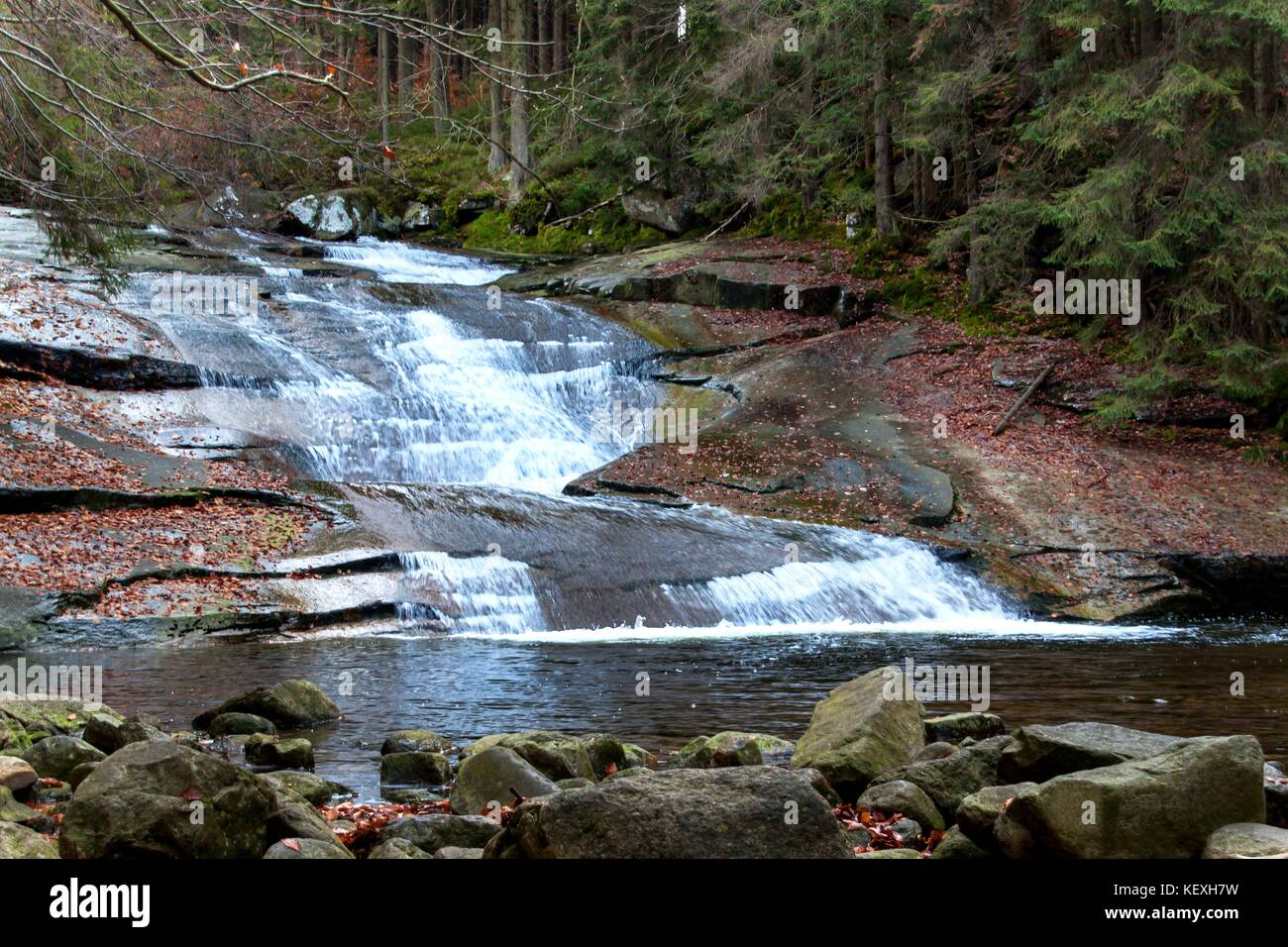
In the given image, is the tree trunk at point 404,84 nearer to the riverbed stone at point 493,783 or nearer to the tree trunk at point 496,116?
the riverbed stone at point 493,783

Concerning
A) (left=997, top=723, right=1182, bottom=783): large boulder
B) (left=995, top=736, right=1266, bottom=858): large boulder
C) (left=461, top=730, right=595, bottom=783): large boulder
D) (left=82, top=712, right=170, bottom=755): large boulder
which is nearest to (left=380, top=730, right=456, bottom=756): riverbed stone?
(left=461, top=730, right=595, bottom=783): large boulder

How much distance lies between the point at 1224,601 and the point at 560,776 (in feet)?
37.9

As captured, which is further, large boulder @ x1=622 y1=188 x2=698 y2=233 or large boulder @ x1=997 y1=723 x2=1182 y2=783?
large boulder @ x1=622 y1=188 x2=698 y2=233

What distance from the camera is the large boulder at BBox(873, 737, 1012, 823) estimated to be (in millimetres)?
6043

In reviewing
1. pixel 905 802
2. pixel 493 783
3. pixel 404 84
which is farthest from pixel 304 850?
pixel 404 84

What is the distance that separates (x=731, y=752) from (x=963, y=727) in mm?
2129

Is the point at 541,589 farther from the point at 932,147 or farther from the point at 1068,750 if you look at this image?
the point at 932,147

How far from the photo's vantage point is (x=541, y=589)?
13750 millimetres

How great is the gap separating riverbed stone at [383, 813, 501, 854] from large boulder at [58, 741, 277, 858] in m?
0.59

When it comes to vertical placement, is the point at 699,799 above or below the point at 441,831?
above

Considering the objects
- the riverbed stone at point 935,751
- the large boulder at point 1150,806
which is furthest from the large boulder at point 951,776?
the large boulder at point 1150,806

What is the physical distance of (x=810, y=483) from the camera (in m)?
17.1

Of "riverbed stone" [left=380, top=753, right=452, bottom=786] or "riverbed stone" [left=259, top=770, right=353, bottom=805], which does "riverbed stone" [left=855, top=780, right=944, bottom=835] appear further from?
"riverbed stone" [left=259, top=770, right=353, bottom=805]
